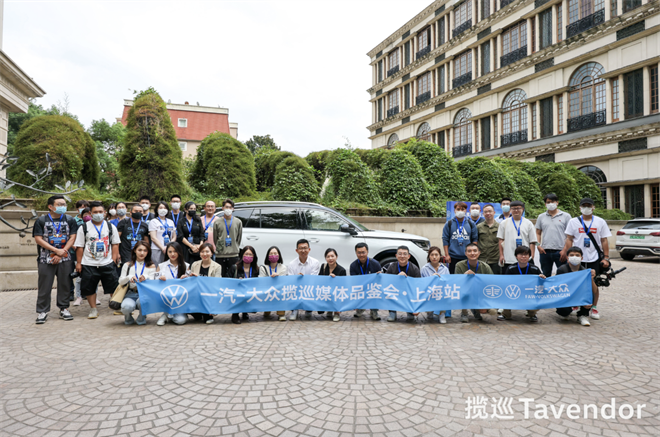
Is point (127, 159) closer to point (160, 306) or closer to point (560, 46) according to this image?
point (160, 306)

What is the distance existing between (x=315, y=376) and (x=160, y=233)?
16.8 feet

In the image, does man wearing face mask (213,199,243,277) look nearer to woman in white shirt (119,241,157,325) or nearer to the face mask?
woman in white shirt (119,241,157,325)

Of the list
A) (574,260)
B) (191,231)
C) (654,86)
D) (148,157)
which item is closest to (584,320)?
(574,260)

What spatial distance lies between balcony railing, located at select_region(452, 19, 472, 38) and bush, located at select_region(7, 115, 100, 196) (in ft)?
108

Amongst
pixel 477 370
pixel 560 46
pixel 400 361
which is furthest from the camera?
pixel 560 46

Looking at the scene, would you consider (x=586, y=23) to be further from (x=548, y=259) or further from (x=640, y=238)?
(x=548, y=259)

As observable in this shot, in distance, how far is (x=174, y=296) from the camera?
6078 millimetres

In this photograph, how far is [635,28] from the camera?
22969 millimetres

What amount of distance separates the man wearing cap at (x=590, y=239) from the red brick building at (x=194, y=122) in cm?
4275

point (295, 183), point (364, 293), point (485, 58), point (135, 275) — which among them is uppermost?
point (485, 58)

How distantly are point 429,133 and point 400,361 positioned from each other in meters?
36.4

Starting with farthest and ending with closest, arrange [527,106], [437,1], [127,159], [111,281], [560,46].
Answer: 1. [437,1]
2. [527,106]
3. [560,46]
4. [127,159]
5. [111,281]

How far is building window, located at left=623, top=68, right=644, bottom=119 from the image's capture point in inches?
909

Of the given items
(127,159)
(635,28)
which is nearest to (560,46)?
(635,28)
